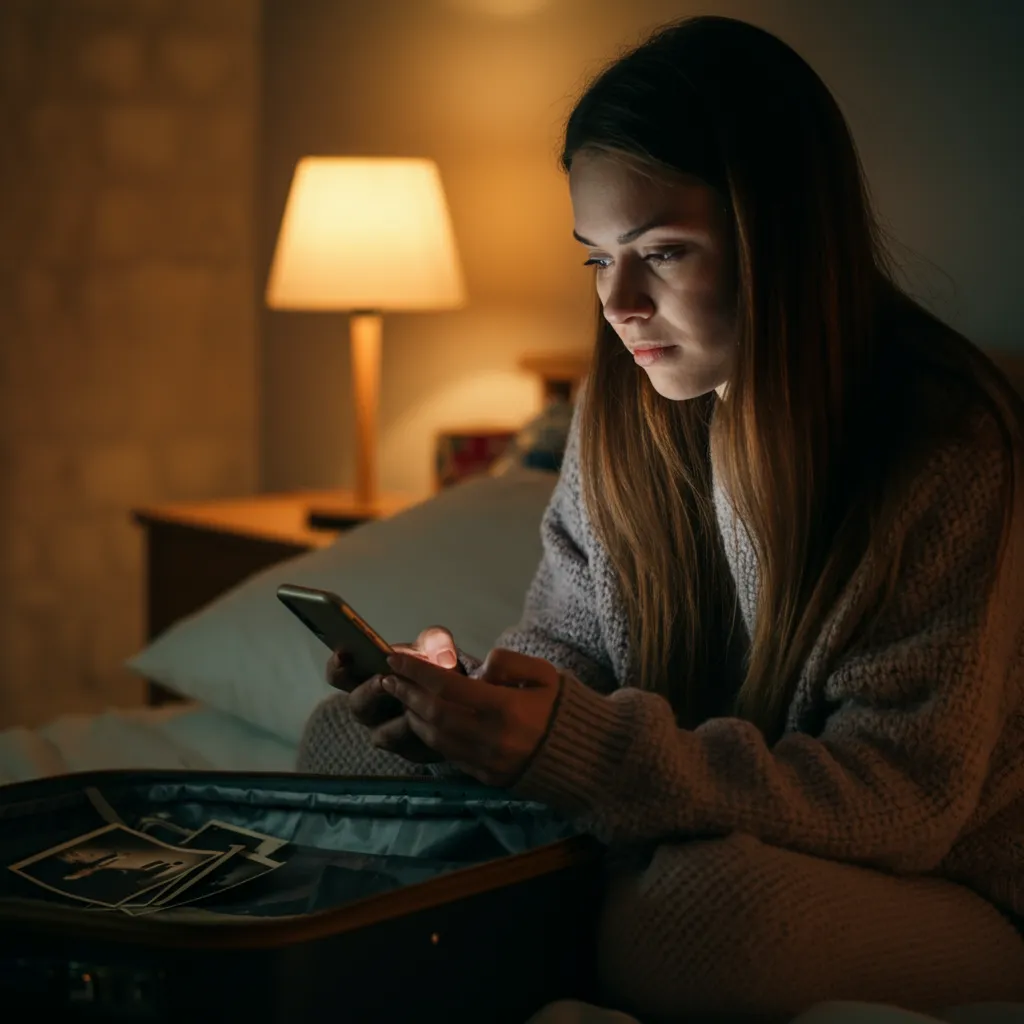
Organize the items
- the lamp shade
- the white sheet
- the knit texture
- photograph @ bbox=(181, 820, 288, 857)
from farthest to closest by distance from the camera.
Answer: the lamp shade < the white sheet < photograph @ bbox=(181, 820, 288, 857) < the knit texture

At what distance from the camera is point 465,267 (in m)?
2.55

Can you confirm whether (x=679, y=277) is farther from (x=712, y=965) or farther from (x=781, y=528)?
(x=712, y=965)

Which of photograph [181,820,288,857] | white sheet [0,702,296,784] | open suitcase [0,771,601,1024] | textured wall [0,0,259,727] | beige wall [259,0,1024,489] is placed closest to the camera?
open suitcase [0,771,601,1024]

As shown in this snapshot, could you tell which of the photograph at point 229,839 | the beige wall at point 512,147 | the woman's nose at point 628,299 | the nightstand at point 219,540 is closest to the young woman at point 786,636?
the woman's nose at point 628,299

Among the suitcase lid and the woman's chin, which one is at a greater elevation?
the woman's chin

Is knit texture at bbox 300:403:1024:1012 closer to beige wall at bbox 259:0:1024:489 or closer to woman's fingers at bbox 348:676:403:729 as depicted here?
woman's fingers at bbox 348:676:403:729

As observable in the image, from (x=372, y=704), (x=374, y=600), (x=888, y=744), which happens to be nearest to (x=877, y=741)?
(x=888, y=744)

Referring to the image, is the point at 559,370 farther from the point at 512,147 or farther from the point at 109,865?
the point at 109,865

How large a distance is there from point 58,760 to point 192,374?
147 cm

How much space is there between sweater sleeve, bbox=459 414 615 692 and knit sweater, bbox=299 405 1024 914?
24cm

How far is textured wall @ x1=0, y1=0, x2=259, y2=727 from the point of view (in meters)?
2.69

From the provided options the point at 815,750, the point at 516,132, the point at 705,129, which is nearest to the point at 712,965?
the point at 815,750

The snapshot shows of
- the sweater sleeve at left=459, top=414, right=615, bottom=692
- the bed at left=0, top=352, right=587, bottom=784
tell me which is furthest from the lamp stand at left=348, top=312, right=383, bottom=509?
the sweater sleeve at left=459, top=414, right=615, bottom=692

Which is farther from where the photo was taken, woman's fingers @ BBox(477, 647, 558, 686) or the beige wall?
the beige wall
